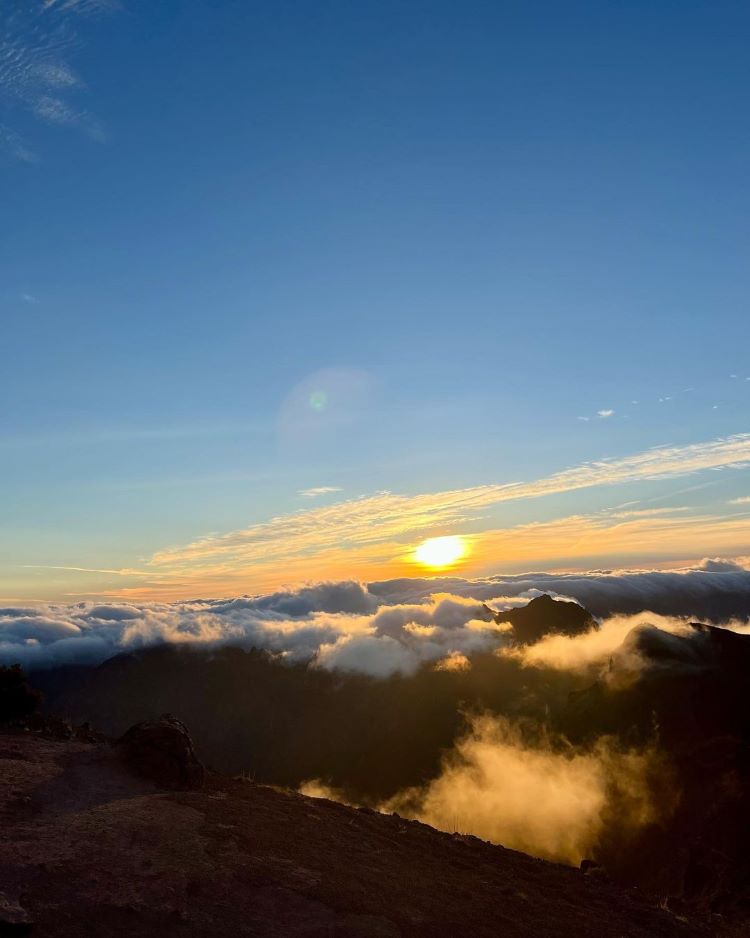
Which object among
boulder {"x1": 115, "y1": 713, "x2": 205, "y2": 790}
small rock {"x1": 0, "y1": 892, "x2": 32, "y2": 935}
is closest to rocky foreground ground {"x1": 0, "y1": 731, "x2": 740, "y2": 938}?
small rock {"x1": 0, "y1": 892, "x2": 32, "y2": 935}

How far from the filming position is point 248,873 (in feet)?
55.2

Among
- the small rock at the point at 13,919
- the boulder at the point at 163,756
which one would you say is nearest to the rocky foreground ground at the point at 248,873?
the small rock at the point at 13,919

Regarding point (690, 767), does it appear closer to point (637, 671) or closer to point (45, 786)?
point (637, 671)

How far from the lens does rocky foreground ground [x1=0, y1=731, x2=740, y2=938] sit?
1433 centimetres

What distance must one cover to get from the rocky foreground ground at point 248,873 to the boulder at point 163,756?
64 cm

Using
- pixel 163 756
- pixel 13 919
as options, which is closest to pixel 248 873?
pixel 13 919

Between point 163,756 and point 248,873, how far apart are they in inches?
416

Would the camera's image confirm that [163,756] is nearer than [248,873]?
No

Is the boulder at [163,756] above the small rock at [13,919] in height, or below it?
below

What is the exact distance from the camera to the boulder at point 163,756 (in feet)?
82.1

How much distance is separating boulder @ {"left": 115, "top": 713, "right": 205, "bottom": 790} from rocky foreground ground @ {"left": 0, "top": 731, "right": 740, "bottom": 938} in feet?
2.11

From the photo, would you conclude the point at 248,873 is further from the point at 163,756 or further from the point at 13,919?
the point at 163,756

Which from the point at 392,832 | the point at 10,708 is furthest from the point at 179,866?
the point at 10,708

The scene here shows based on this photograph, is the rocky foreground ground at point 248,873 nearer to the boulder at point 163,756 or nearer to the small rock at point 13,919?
the small rock at point 13,919
